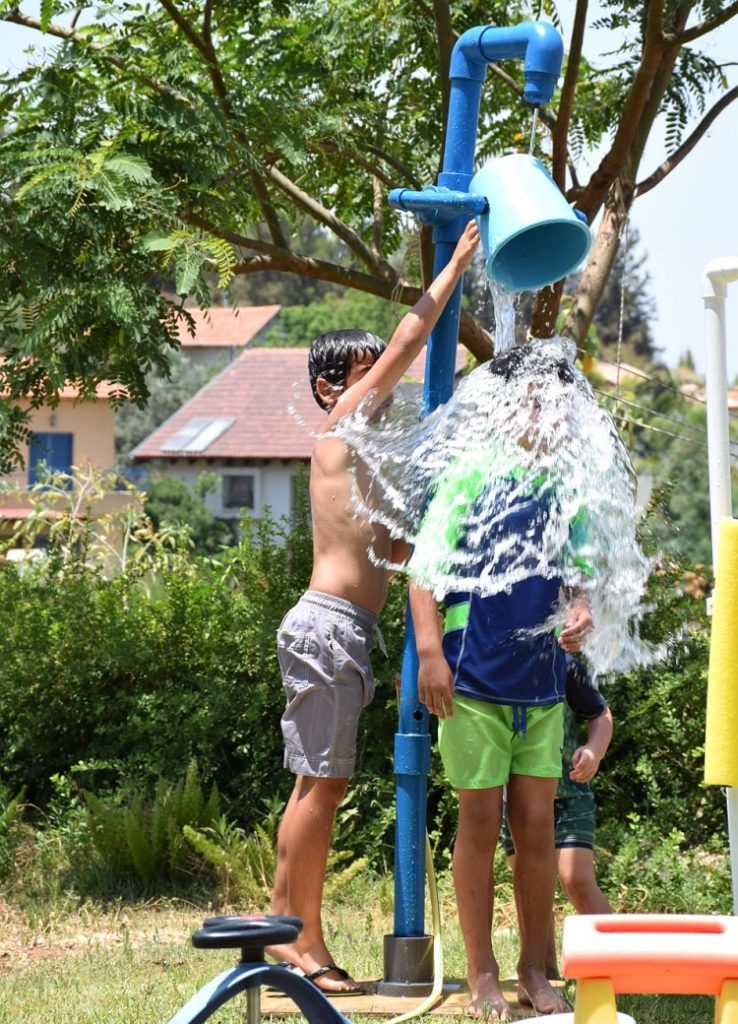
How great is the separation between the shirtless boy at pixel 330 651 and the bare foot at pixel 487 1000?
15.8 inches

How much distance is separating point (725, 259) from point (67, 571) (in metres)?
5.35

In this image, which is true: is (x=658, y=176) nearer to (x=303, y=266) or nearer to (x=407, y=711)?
(x=303, y=266)

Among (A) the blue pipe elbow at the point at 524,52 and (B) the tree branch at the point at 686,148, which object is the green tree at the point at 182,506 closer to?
(B) the tree branch at the point at 686,148

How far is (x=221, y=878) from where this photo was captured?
6.02 metres

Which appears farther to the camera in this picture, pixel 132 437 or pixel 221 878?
pixel 132 437

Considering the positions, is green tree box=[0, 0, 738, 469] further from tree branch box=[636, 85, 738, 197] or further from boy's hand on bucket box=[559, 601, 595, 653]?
boy's hand on bucket box=[559, 601, 595, 653]

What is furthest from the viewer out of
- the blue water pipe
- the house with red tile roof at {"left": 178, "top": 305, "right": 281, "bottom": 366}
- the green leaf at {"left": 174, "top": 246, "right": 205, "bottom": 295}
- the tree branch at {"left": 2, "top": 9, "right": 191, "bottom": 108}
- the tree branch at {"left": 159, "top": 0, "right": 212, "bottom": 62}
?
the house with red tile roof at {"left": 178, "top": 305, "right": 281, "bottom": 366}

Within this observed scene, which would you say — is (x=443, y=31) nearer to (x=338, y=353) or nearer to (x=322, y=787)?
(x=338, y=353)

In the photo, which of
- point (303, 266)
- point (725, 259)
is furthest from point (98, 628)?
point (725, 259)

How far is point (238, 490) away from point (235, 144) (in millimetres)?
40142

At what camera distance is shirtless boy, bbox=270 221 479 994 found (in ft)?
13.3

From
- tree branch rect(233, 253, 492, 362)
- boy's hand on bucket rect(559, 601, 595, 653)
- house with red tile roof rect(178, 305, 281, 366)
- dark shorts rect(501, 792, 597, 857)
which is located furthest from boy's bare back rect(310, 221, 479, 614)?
house with red tile roof rect(178, 305, 281, 366)

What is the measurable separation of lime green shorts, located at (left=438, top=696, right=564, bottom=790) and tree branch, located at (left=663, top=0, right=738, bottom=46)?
148 inches

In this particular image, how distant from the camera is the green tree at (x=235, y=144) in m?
5.12
